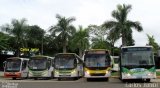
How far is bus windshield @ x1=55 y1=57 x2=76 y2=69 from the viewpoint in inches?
1355

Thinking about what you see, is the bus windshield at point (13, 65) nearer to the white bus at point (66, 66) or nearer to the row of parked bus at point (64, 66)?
the row of parked bus at point (64, 66)

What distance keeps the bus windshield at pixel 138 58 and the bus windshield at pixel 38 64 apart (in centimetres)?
1468

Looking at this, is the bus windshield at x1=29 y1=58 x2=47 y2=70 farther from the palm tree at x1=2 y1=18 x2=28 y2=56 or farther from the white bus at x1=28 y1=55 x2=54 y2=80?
the palm tree at x1=2 y1=18 x2=28 y2=56

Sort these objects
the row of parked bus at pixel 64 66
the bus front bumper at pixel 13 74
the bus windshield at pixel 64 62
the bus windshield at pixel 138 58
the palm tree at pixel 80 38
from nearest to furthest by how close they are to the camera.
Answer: the bus windshield at pixel 138 58 → the row of parked bus at pixel 64 66 → the bus windshield at pixel 64 62 → the bus front bumper at pixel 13 74 → the palm tree at pixel 80 38

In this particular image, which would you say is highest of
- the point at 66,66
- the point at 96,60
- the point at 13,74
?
the point at 96,60

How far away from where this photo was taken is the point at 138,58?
2556 centimetres

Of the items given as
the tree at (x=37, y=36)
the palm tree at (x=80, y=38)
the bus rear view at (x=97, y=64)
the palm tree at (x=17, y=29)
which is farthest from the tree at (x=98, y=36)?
the bus rear view at (x=97, y=64)

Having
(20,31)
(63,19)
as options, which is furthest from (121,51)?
(20,31)

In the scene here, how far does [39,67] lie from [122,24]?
22.2 meters

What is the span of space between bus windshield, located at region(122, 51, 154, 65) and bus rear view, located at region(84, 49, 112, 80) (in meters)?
4.96

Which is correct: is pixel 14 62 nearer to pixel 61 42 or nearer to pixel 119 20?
pixel 119 20

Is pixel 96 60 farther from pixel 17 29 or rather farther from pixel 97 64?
pixel 17 29

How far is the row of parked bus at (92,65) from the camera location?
25266 millimetres

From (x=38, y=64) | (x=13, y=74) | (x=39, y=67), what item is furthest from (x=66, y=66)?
(x=13, y=74)
